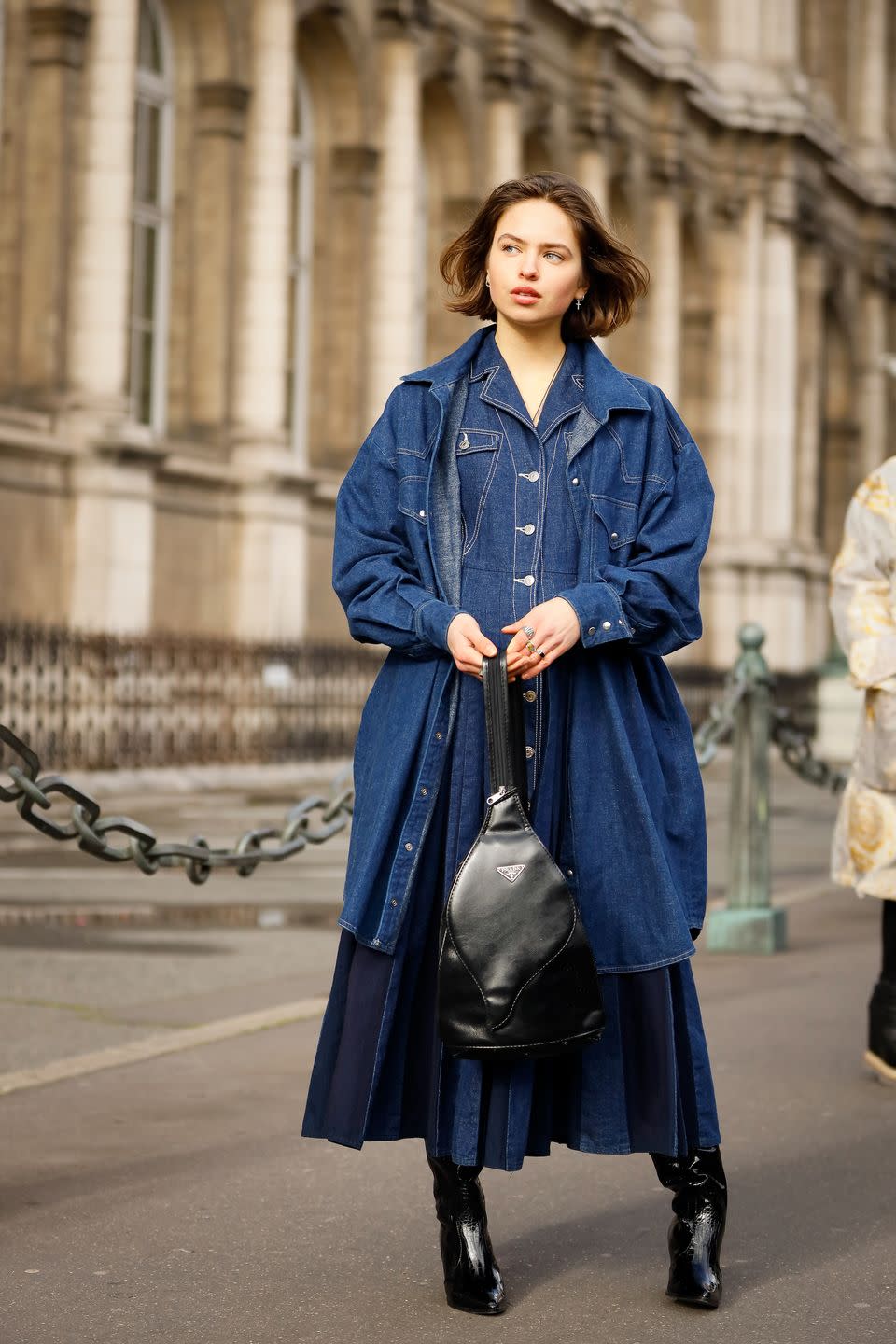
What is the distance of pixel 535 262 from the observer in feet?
13.8

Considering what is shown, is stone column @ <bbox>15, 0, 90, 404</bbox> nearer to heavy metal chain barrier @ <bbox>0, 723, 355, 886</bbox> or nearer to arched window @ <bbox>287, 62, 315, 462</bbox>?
arched window @ <bbox>287, 62, 315, 462</bbox>

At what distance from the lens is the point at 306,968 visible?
27.6ft

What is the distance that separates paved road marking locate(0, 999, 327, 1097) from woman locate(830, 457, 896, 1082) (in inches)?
70.7

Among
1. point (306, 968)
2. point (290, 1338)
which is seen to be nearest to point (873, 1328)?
point (290, 1338)

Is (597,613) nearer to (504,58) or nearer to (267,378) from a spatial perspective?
(267,378)

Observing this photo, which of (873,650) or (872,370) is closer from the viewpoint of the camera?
(873,650)

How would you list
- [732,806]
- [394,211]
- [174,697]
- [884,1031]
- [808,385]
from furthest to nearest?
[808,385], [394,211], [174,697], [732,806], [884,1031]

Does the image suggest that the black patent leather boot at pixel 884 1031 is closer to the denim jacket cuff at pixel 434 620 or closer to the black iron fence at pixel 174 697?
the denim jacket cuff at pixel 434 620

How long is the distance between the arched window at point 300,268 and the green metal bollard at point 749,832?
18142mm

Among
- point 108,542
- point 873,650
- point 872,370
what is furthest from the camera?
point 872,370

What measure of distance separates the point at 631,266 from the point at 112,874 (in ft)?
26.4

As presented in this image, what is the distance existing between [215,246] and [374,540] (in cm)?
2040

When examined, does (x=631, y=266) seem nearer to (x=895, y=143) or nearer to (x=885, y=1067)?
(x=885, y=1067)

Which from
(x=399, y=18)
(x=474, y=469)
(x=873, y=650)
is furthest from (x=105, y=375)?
(x=474, y=469)
